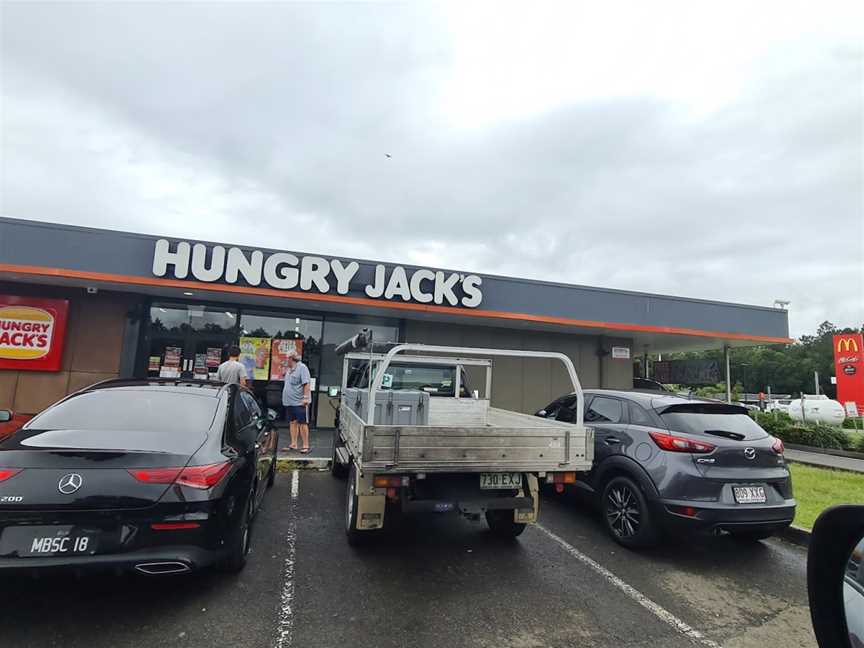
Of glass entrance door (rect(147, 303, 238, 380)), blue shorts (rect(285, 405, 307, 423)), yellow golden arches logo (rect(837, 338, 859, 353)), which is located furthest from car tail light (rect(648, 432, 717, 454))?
yellow golden arches logo (rect(837, 338, 859, 353))

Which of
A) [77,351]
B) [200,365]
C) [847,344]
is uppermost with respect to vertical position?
[847,344]

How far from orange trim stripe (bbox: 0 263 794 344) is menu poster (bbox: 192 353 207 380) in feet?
7.19

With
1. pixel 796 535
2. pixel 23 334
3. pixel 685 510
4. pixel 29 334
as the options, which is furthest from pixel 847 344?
pixel 23 334

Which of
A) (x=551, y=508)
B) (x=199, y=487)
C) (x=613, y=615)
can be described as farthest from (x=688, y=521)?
(x=199, y=487)

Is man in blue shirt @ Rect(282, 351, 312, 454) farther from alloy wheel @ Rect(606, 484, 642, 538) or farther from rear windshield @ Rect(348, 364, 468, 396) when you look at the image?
alloy wheel @ Rect(606, 484, 642, 538)

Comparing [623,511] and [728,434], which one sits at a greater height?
[728,434]

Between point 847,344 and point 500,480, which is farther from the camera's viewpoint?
point 847,344

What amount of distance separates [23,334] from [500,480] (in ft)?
36.7

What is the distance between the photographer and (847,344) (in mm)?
18938

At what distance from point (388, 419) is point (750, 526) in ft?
11.8

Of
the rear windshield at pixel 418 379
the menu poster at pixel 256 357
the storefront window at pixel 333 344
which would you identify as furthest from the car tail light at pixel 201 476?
the menu poster at pixel 256 357

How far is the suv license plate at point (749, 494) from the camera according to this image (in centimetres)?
438

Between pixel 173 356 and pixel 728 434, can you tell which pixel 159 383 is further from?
pixel 173 356

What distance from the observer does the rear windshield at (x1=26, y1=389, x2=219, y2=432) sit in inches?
139
